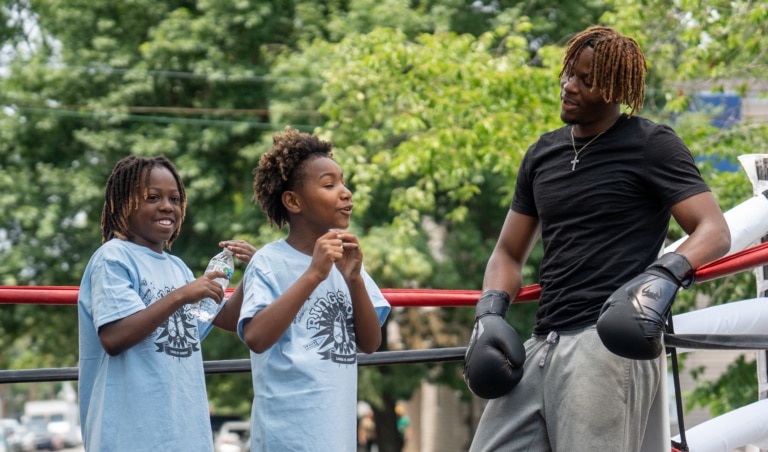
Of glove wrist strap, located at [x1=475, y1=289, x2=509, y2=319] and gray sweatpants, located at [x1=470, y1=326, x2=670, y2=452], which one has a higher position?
glove wrist strap, located at [x1=475, y1=289, x2=509, y2=319]

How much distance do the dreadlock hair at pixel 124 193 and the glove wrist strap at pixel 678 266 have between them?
4.31 ft

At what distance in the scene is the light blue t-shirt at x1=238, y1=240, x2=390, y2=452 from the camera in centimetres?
273

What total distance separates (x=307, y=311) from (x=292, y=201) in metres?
0.35

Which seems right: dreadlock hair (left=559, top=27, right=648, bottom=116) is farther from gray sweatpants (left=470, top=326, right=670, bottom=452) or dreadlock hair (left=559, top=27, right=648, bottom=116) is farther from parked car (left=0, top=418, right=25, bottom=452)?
parked car (left=0, top=418, right=25, bottom=452)

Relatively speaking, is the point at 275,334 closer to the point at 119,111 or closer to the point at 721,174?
the point at 721,174

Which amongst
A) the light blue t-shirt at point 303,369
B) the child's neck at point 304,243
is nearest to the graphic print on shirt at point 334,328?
the light blue t-shirt at point 303,369

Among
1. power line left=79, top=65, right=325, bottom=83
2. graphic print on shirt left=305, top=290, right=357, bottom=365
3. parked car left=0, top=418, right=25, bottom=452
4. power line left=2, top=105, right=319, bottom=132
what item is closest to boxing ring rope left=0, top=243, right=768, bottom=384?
graphic print on shirt left=305, top=290, right=357, bottom=365

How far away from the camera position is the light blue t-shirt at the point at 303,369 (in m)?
2.73

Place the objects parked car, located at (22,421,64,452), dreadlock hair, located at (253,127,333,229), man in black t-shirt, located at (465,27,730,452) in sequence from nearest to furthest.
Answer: man in black t-shirt, located at (465,27,730,452)
dreadlock hair, located at (253,127,333,229)
parked car, located at (22,421,64,452)

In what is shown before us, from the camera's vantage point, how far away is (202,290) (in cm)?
273

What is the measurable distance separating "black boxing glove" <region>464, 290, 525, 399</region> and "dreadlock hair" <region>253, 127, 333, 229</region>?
67 centimetres

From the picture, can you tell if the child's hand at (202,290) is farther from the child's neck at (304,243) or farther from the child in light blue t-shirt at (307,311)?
the child's neck at (304,243)

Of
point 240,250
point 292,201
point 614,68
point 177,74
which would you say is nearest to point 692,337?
point 614,68

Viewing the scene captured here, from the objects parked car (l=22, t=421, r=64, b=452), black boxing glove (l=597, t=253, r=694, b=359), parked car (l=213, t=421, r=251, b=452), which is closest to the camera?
black boxing glove (l=597, t=253, r=694, b=359)
